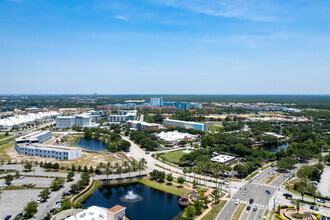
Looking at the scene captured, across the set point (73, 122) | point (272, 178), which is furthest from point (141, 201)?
point (73, 122)

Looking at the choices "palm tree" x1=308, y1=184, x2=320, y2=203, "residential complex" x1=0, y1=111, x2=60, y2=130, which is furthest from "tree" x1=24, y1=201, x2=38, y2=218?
"residential complex" x1=0, y1=111, x2=60, y2=130

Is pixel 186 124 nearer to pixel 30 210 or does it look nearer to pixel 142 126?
pixel 142 126

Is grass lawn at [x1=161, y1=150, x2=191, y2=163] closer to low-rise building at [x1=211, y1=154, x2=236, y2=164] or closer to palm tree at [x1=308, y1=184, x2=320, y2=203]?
low-rise building at [x1=211, y1=154, x2=236, y2=164]

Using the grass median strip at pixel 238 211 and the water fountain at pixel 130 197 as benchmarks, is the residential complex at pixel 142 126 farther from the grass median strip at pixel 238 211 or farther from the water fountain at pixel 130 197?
the grass median strip at pixel 238 211

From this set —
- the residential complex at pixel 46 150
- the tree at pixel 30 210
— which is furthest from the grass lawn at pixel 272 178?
the residential complex at pixel 46 150

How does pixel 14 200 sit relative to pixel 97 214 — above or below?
below

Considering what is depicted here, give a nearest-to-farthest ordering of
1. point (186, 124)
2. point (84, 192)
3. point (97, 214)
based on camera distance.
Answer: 1. point (97, 214)
2. point (84, 192)
3. point (186, 124)
